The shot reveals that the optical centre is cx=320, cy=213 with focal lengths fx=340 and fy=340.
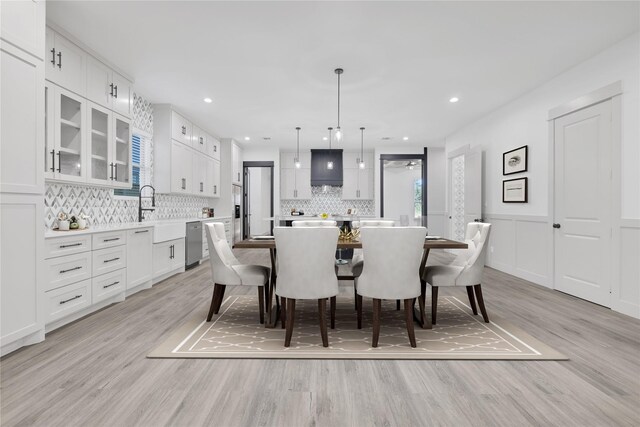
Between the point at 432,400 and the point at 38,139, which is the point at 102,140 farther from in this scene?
the point at 432,400

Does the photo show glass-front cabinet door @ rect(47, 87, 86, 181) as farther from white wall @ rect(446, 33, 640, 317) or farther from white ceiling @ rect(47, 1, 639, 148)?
white wall @ rect(446, 33, 640, 317)

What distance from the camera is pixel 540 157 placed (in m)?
4.69

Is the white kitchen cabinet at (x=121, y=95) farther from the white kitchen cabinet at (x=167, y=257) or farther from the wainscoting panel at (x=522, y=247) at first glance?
the wainscoting panel at (x=522, y=247)

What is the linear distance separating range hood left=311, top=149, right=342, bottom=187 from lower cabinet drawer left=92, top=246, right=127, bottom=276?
249 inches

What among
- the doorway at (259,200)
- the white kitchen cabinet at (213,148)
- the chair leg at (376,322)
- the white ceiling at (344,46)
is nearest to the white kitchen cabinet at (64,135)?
the white ceiling at (344,46)

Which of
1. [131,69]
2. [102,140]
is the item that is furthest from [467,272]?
[131,69]

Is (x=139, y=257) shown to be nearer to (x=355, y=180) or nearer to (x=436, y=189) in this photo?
(x=355, y=180)

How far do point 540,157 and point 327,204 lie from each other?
6.03 metres

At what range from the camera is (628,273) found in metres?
3.34

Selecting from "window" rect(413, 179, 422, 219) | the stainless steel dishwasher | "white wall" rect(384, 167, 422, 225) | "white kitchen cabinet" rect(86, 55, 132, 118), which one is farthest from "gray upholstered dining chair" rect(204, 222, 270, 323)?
"window" rect(413, 179, 422, 219)

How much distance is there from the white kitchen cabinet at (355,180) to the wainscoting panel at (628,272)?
657 cm

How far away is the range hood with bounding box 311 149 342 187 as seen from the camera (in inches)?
378

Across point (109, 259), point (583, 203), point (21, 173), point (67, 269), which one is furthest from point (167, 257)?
point (583, 203)

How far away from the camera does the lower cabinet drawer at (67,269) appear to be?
277 cm
